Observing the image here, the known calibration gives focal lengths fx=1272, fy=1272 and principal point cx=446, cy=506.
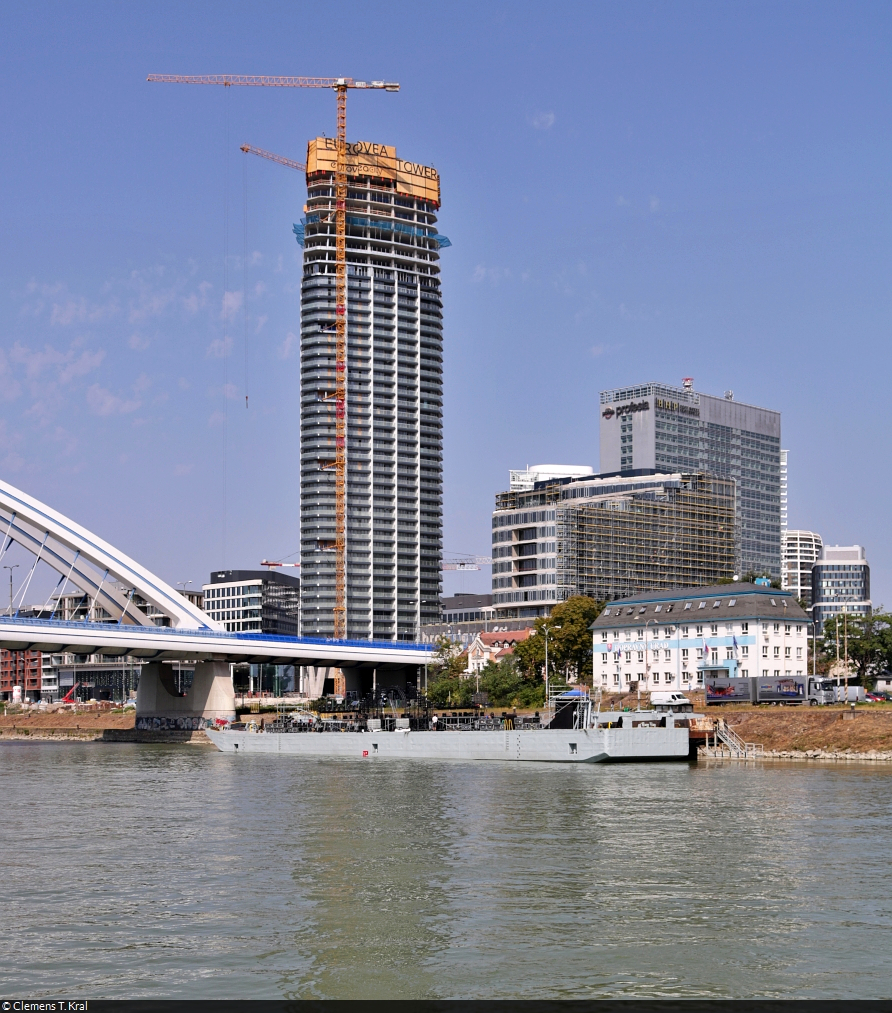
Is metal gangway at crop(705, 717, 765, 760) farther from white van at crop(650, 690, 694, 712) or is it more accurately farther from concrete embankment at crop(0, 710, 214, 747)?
concrete embankment at crop(0, 710, 214, 747)

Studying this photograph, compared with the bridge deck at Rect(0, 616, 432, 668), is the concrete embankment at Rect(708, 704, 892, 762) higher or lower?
lower

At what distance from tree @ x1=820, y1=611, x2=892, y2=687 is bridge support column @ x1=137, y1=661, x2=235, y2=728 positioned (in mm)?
65696

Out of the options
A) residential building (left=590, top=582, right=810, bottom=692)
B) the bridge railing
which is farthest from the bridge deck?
residential building (left=590, top=582, right=810, bottom=692)

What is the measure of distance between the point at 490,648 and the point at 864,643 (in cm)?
5925

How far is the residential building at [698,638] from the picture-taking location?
110m

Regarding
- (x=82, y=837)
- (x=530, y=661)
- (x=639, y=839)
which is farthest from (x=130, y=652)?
(x=639, y=839)

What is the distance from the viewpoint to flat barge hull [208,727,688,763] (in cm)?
7881

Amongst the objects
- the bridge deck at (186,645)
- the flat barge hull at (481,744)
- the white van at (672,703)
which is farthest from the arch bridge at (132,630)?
the white van at (672,703)

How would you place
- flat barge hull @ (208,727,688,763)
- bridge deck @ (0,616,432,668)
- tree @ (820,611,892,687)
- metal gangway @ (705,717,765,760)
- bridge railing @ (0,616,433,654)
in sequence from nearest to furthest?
flat barge hull @ (208,727,688,763) → metal gangway @ (705,717,765,760) → bridge deck @ (0,616,432,668) → bridge railing @ (0,616,433,654) → tree @ (820,611,892,687)

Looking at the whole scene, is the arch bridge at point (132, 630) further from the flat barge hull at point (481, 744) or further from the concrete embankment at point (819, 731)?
the concrete embankment at point (819, 731)

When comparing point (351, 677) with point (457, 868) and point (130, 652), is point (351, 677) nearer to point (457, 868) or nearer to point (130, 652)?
point (130, 652)

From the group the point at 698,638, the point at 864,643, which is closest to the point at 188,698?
the point at 698,638

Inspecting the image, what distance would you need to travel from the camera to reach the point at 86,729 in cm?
15325

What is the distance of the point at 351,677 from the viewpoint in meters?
198
